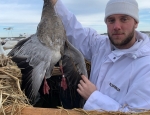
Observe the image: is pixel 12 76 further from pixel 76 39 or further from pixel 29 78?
pixel 76 39

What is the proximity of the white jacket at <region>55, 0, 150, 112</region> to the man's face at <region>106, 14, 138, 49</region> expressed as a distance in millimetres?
105

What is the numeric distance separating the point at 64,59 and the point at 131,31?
102 cm

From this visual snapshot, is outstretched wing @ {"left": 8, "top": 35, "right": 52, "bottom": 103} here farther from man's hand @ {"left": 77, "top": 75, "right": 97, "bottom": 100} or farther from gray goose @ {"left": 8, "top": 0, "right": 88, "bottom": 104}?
man's hand @ {"left": 77, "top": 75, "right": 97, "bottom": 100}

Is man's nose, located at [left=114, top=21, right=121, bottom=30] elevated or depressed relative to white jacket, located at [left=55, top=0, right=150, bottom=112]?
elevated

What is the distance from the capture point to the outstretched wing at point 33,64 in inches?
106

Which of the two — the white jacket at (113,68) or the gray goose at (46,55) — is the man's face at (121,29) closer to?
the white jacket at (113,68)

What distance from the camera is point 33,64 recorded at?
9.41 ft

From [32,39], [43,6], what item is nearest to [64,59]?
[32,39]

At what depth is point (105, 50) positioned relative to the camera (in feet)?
10.5

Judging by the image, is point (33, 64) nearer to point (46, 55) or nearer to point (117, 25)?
point (46, 55)

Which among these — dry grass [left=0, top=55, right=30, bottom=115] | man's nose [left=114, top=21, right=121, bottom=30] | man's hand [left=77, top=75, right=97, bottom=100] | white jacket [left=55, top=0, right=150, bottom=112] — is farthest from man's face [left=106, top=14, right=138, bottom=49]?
dry grass [left=0, top=55, right=30, bottom=115]

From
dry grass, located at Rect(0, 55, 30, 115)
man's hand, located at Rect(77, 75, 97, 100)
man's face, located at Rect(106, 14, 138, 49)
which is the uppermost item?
man's face, located at Rect(106, 14, 138, 49)

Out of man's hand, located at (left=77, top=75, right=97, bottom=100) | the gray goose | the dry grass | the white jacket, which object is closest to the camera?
the dry grass

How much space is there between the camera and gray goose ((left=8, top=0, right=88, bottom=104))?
277cm
